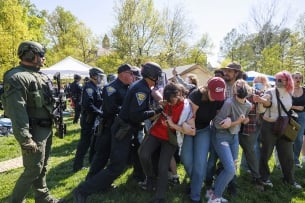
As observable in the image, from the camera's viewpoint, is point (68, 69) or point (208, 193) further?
point (68, 69)

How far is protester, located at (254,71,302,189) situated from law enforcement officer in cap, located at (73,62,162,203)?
5.83 ft

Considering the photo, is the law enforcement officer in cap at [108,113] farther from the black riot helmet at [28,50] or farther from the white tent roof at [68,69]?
the white tent roof at [68,69]

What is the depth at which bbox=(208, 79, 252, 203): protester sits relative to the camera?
13.0 feet

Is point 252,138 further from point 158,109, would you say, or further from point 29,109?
point 29,109

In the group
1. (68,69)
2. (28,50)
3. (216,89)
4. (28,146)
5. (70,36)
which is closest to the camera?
(28,146)

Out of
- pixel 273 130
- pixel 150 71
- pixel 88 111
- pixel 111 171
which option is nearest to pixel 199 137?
pixel 150 71

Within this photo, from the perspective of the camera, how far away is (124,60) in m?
29.0

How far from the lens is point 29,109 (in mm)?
3494

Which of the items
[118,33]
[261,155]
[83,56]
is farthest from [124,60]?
[261,155]

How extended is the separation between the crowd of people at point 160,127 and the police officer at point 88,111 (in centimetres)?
101

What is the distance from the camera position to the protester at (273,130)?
4.69 m

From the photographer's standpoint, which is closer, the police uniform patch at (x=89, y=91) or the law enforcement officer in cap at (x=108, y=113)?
the law enforcement officer in cap at (x=108, y=113)

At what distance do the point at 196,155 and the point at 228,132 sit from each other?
558 mm

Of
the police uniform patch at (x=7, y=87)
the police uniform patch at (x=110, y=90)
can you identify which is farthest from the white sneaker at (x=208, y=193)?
the police uniform patch at (x=7, y=87)
